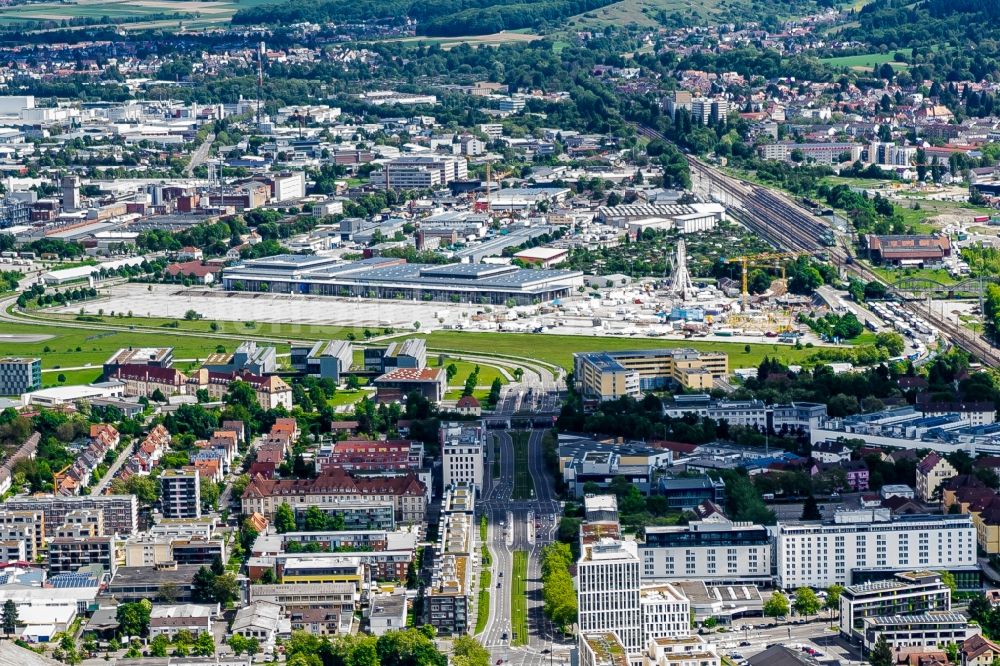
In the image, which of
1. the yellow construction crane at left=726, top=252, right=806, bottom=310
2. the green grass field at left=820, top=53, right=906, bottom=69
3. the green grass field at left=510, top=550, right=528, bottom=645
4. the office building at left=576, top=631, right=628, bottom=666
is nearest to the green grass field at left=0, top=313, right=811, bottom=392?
the yellow construction crane at left=726, top=252, right=806, bottom=310

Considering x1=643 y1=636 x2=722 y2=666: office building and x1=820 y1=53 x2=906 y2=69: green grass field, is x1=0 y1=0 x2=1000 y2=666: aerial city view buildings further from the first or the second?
x1=820 y1=53 x2=906 y2=69: green grass field

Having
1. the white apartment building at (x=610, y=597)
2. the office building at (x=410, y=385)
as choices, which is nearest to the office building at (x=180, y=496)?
the office building at (x=410, y=385)

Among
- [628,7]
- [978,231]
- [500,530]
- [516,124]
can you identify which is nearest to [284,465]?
[500,530]

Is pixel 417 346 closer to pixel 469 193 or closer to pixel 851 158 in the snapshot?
pixel 469 193

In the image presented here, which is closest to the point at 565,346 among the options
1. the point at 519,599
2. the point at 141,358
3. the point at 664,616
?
the point at 141,358

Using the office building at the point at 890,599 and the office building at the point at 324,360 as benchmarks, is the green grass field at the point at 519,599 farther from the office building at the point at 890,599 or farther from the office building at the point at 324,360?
the office building at the point at 324,360
